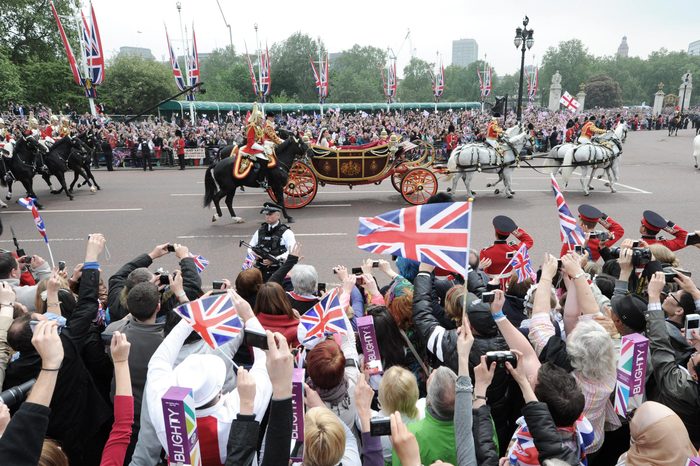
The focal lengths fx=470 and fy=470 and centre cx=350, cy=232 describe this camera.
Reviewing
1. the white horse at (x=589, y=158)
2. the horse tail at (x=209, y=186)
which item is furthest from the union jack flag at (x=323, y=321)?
the white horse at (x=589, y=158)

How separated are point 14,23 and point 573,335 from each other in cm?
5131

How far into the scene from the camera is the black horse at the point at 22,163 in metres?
13.4

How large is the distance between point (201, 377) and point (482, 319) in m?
1.73

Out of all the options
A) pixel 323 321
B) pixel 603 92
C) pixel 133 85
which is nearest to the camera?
pixel 323 321

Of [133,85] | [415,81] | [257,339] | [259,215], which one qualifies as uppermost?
[415,81]

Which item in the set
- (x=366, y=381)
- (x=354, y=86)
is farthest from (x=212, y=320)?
(x=354, y=86)

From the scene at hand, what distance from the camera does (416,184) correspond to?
1287 cm

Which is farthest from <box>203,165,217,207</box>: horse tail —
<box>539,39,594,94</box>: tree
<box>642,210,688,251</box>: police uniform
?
<box>539,39,594,94</box>: tree

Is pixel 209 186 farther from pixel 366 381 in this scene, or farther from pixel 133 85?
pixel 133 85

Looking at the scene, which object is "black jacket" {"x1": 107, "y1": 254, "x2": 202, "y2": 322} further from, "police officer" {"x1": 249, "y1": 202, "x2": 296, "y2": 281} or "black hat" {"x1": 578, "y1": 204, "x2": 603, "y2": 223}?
"black hat" {"x1": 578, "y1": 204, "x2": 603, "y2": 223}

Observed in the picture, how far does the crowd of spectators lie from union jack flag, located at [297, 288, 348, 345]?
41mm

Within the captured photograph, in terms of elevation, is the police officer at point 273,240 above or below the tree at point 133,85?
below

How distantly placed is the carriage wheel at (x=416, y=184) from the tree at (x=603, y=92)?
97.3 meters

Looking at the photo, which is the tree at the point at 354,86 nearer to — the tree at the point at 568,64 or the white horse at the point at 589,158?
the tree at the point at 568,64
